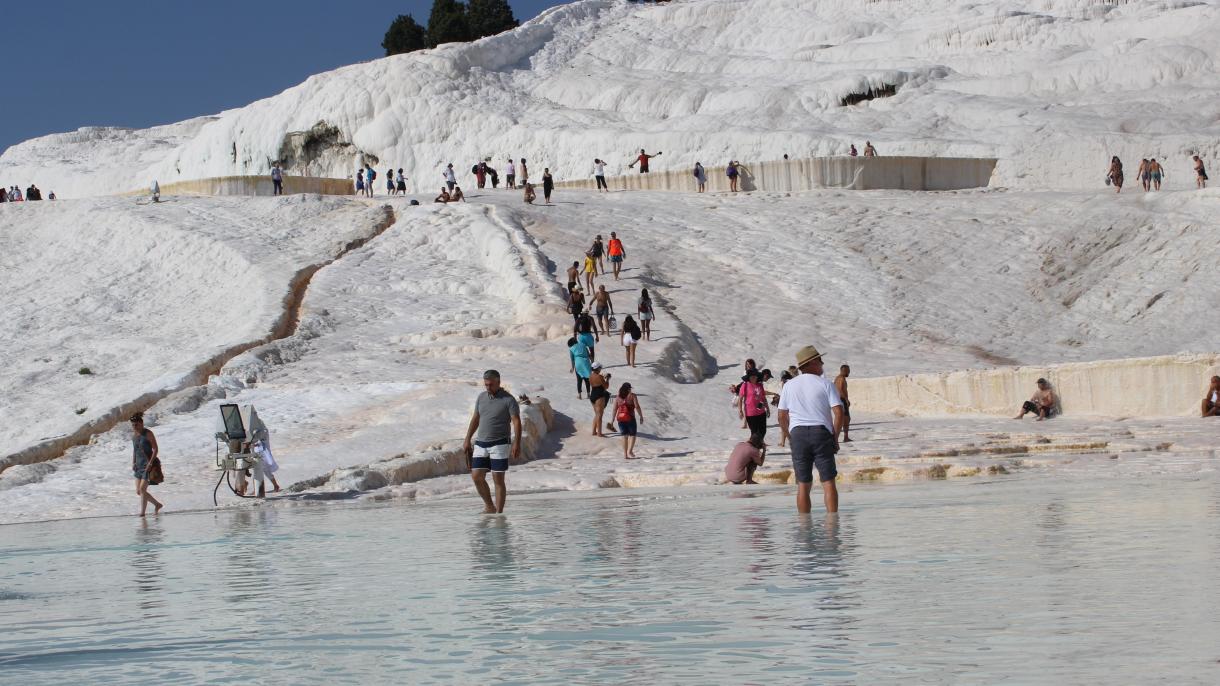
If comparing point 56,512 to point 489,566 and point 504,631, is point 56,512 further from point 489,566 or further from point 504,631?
point 504,631

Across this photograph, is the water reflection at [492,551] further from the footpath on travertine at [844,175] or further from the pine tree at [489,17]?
the pine tree at [489,17]

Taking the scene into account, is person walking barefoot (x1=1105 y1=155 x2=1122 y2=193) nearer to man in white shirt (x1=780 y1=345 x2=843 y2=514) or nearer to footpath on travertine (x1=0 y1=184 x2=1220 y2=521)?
footpath on travertine (x1=0 y1=184 x2=1220 y2=521)

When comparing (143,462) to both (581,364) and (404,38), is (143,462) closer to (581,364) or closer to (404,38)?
(581,364)

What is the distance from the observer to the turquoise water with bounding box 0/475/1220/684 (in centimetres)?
460

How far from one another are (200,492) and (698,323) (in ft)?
41.1

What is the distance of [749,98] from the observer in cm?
5156

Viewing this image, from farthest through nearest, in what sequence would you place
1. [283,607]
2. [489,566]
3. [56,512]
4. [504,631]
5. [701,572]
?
[56,512]
[489,566]
[701,572]
[283,607]
[504,631]

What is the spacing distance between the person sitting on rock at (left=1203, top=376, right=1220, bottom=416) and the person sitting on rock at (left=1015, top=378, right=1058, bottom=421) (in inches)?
75.4

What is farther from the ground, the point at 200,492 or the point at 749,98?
the point at 749,98

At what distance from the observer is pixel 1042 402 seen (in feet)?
61.1

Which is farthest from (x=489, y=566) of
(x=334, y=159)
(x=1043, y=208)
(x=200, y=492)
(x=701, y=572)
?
(x=334, y=159)

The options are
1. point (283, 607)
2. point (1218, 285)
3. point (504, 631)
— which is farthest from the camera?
point (1218, 285)

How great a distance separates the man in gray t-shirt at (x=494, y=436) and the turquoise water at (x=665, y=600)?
0.94 m

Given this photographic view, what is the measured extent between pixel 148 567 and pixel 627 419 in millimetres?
9084
